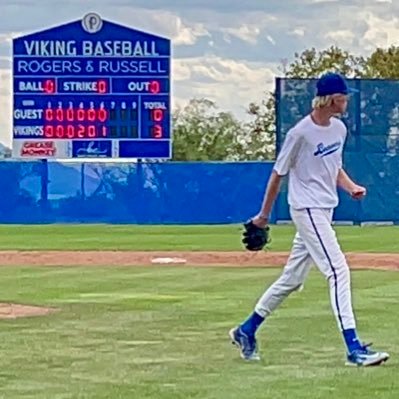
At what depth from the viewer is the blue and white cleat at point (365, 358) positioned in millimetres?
9344

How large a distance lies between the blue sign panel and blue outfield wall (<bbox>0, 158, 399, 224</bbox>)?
10.3ft

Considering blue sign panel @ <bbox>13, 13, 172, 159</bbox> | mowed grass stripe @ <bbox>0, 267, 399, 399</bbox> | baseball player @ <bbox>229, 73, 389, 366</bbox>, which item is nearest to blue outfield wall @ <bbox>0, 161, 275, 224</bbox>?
blue sign panel @ <bbox>13, 13, 172, 159</bbox>

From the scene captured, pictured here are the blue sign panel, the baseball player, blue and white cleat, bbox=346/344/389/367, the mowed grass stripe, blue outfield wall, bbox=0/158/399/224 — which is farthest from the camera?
blue outfield wall, bbox=0/158/399/224

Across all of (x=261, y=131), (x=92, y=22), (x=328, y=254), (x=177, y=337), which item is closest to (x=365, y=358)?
(x=328, y=254)

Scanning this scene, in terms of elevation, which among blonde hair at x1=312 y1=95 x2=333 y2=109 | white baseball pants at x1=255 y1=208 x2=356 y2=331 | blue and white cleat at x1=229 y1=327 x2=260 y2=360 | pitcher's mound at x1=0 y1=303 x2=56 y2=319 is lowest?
pitcher's mound at x1=0 y1=303 x2=56 y2=319

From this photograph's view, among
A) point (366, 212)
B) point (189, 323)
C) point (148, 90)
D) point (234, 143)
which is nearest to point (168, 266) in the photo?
point (189, 323)

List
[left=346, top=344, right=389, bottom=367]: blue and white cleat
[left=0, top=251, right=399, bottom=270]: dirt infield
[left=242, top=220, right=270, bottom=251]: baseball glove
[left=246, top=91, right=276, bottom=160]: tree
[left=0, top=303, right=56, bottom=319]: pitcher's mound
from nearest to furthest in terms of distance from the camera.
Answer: [left=346, top=344, right=389, bottom=367]: blue and white cleat, [left=242, top=220, right=270, bottom=251]: baseball glove, [left=0, top=303, right=56, bottom=319]: pitcher's mound, [left=0, top=251, right=399, bottom=270]: dirt infield, [left=246, top=91, right=276, bottom=160]: tree

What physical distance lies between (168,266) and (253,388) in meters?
13.2

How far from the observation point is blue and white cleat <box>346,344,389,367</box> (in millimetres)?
9344

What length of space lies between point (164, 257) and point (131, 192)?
59.7ft

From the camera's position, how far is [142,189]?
42094mm

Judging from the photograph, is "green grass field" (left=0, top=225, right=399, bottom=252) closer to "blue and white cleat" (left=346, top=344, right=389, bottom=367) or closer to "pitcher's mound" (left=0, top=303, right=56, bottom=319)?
"pitcher's mound" (left=0, top=303, right=56, bottom=319)

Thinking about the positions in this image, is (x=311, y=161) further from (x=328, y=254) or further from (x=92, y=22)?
(x=92, y=22)

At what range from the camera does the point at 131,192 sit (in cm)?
4209
